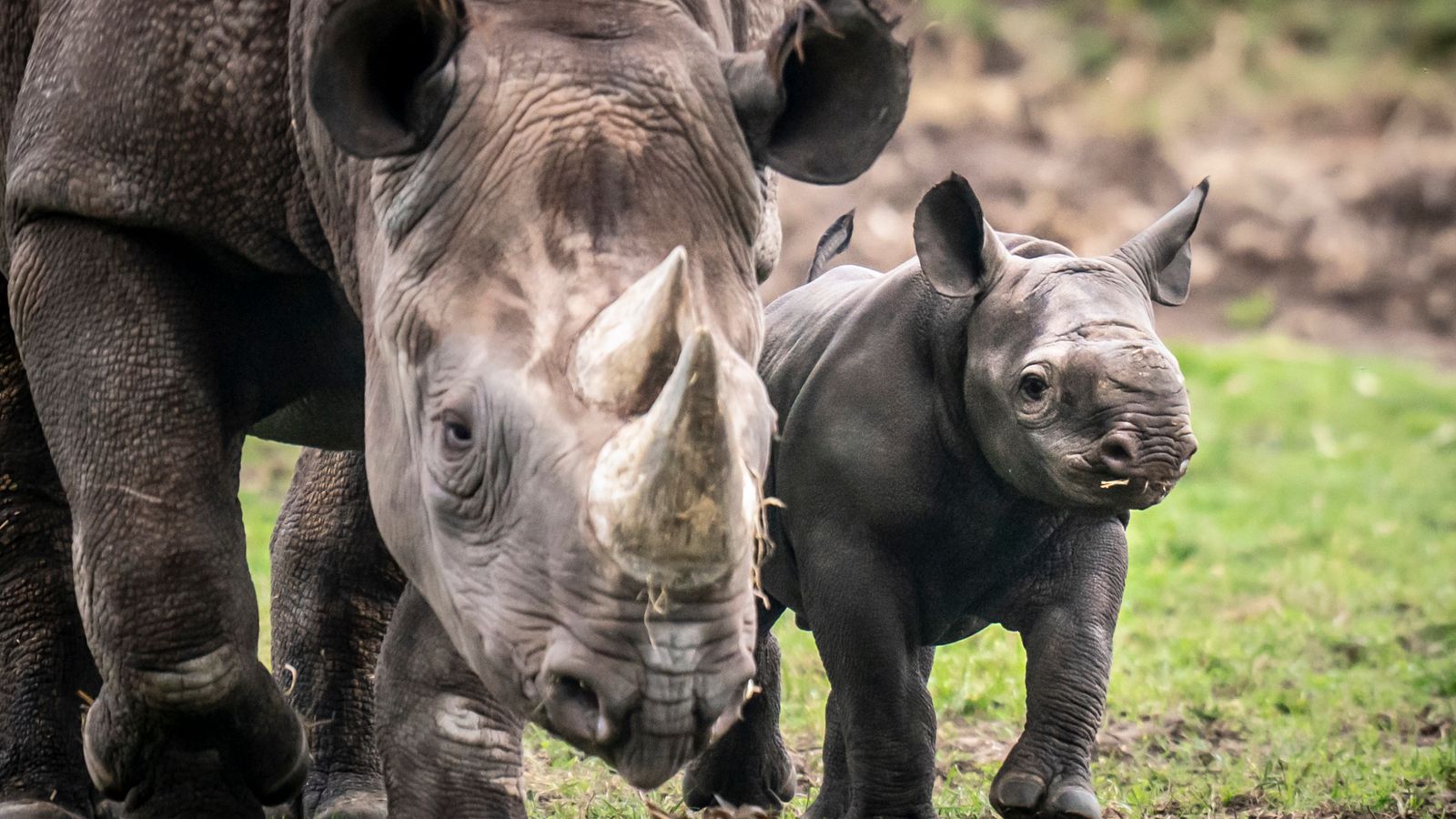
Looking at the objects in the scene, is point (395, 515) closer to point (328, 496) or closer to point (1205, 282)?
point (328, 496)

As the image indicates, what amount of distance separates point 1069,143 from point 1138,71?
4.82ft

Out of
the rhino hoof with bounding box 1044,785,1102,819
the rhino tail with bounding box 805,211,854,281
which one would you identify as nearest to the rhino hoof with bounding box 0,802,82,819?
the rhino hoof with bounding box 1044,785,1102,819

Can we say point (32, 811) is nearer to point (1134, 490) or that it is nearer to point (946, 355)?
point (946, 355)

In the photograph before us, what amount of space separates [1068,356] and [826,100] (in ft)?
4.39

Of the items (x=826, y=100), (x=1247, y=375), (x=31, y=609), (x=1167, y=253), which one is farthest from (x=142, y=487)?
(x=1247, y=375)

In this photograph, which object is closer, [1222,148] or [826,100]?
[826,100]

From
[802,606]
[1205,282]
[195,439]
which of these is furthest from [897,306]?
[1205,282]

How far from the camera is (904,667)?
17.4 feet

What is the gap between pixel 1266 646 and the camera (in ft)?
26.3

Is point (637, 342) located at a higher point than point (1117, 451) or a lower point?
higher

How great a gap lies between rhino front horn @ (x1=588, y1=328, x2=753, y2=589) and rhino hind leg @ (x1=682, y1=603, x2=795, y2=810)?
252 cm

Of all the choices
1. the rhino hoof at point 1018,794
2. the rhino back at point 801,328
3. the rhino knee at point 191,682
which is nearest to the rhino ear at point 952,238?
the rhino back at point 801,328

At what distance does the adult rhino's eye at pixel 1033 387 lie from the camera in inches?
202

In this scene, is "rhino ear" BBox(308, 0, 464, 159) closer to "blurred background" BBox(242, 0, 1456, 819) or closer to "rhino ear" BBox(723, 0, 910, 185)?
"rhino ear" BBox(723, 0, 910, 185)
